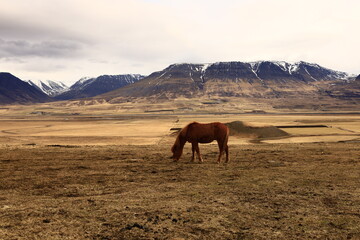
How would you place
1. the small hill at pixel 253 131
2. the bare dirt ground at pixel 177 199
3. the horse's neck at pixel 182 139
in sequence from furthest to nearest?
the small hill at pixel 253 131 → the horse's neck at pixel 182 139 → the bare dirt ground at pixel 177 199

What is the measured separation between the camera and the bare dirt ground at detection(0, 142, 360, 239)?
25.5ft

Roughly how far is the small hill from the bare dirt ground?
25604mm

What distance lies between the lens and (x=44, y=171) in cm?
1528

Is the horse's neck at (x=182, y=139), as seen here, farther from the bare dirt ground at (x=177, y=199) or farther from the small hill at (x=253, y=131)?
the small hill at (x=253, y=131)

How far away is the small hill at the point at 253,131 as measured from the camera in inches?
1742

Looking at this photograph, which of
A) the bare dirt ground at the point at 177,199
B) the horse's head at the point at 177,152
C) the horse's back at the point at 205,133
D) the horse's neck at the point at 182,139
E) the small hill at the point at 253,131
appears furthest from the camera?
the small hill at the point at 253,131

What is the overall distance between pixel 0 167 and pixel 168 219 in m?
12.6

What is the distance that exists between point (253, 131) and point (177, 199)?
36653 millimetres

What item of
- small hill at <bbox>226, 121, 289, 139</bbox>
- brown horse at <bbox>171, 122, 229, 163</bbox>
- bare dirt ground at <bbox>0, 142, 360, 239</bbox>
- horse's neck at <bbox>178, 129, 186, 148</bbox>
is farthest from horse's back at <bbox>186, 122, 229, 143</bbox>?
small hill at <bbox>226, 121, 289, 139</bbox>

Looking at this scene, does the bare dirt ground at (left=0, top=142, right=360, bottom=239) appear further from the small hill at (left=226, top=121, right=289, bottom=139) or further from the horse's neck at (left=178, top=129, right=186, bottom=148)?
the small hill at (left=226, top=121, right=289, bottom=139)

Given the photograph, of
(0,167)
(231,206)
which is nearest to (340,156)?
(231,206)

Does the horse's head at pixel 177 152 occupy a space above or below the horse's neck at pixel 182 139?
below

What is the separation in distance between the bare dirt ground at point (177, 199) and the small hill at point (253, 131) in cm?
2560

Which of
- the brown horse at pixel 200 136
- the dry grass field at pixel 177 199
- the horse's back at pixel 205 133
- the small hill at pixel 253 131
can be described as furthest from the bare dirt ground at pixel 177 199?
the small hill at pixel 253 131
